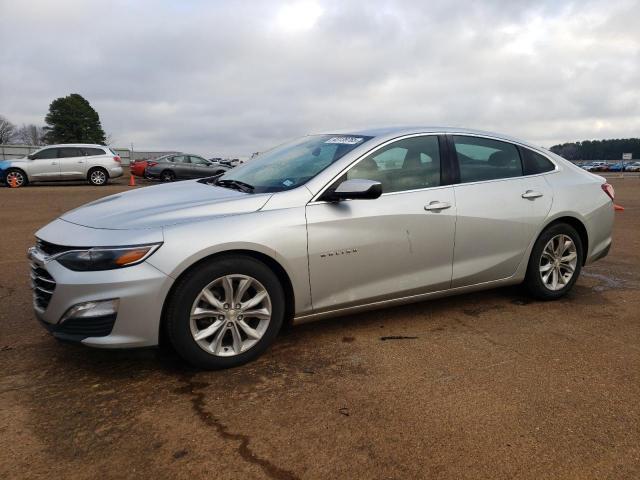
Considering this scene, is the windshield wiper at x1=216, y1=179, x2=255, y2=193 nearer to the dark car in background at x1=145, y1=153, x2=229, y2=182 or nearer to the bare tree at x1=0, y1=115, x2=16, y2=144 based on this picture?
the dark car in background at x1=145, y1=153, x2=229, y2=182

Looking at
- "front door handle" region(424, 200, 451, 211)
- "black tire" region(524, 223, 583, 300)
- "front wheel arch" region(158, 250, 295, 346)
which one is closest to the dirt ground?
"front wheel arch" region(158, 250, 295, 346)

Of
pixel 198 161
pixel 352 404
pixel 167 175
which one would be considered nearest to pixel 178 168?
pixel 167 175

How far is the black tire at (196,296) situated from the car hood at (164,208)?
1.07 feet

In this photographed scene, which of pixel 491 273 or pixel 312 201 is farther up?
pixel 312 201

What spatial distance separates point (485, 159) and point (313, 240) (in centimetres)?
185

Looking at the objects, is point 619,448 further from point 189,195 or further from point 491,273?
point 189,195

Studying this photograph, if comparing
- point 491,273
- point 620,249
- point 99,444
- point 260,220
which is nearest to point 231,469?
point 99,444

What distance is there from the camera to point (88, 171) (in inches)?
762

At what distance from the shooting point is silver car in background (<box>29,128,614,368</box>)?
3.01m

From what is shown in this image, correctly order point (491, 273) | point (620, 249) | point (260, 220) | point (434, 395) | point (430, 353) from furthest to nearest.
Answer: point (620, 249), point (491, 273), point (430, 353), point (260, 220), point (434, 395)

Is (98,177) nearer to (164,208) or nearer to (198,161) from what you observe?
(198,161)

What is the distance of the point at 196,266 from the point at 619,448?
7.72 ft

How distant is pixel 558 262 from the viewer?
4.74m

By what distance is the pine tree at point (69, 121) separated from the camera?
6594 cm
